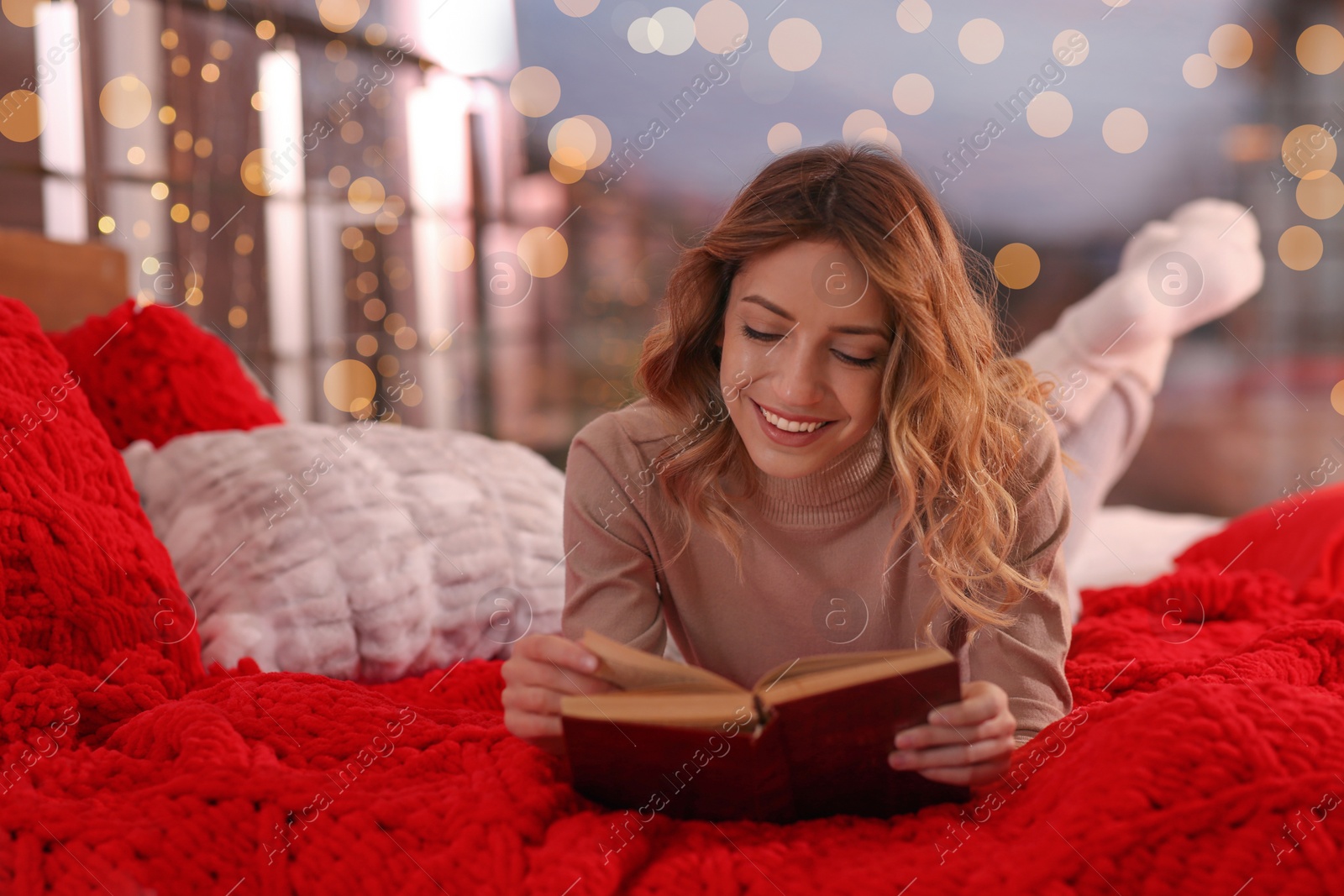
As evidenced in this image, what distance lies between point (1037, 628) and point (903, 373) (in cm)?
25

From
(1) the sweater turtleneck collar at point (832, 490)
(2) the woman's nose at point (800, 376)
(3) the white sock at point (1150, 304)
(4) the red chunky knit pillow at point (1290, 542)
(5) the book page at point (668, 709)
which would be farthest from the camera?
(3) the white sock at point (1150, 304)

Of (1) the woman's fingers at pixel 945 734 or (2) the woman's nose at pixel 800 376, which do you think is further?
(2) the woman's nose at pixel 800 376

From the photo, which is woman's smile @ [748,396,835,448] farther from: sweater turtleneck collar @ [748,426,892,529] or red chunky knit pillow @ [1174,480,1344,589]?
red chunky knit pillow @ [1174,480,1344,589]

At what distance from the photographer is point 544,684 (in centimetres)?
70

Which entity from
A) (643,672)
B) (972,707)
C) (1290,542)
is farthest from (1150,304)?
(643,672)

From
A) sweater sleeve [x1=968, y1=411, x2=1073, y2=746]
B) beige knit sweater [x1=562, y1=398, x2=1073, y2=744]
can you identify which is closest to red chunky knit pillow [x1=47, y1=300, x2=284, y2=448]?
beige knit sweater [x1=562, y1=398, x2=1073, y2=744]

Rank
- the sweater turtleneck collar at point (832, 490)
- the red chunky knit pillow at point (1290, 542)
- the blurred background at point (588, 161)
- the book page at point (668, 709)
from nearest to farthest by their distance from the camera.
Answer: the book page at point (668, 709)
the sweater turtleneck collar at point (832, 490)
the red chunky knit pillow at point (1290, 542)
the blurred background at point (588, 161)

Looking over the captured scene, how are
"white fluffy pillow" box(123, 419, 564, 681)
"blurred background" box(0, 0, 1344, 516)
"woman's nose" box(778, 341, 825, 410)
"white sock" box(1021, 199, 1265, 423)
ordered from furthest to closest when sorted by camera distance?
"blurred background" box(0, 0, 1344, 516), "white sock" box(1021, 199, 1265, 423), "white fluffy pillow" box(123, 419, 564, 681), "woman's nose" box(778, 341, 825, 410)

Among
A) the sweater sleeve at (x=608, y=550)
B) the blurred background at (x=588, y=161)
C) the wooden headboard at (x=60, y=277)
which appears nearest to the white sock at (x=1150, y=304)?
the blurred background at (x=588, y=161)

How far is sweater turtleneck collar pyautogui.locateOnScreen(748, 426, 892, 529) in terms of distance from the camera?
91cm

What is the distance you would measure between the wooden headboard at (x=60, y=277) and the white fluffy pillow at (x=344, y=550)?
1.50 feet

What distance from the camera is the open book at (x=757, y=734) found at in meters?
0.60

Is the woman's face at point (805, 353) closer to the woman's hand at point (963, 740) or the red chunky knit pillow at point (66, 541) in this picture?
the woman's hand at point (963, 740)

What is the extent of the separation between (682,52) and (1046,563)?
9.08ft
